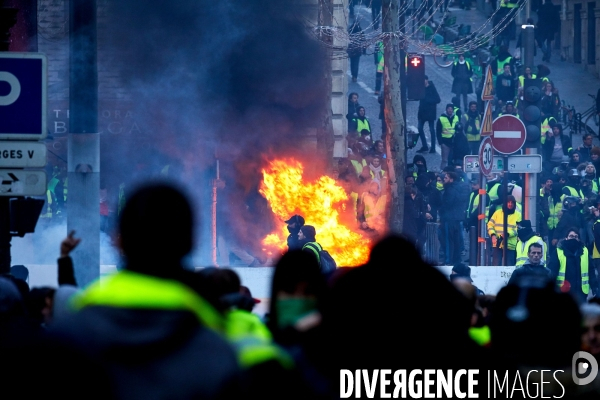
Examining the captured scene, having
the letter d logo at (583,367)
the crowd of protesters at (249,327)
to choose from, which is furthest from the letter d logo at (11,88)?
the letter d logo at (583,367)

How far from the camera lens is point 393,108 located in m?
19.8

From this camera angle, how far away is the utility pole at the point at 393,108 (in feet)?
63.9

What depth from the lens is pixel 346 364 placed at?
131 inches

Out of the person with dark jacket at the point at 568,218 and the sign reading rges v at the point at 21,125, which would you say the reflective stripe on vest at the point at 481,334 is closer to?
the sign reading rges v at the point at 21,125

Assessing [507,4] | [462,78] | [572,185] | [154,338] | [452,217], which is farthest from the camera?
[507,4]

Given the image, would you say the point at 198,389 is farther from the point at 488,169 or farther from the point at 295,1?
the point at 295,1

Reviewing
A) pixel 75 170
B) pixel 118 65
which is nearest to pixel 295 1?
pixel 118 65

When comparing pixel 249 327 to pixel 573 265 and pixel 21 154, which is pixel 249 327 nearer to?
pixel 21 154

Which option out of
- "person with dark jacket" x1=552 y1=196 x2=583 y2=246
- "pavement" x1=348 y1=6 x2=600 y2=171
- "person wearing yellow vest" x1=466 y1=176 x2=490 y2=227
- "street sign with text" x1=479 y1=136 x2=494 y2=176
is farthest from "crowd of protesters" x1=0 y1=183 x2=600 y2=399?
"pavement" x1=348 y1=6 x2=600 y2=171

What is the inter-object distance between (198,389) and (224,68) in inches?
773

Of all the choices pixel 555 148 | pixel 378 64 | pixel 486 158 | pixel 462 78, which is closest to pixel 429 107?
pixel 462 78

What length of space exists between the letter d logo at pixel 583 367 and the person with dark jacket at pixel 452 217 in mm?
14053

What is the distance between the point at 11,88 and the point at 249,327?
398cm

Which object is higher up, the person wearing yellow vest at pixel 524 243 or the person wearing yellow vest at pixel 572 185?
the person wearing yellow vest at pixel 572 185
